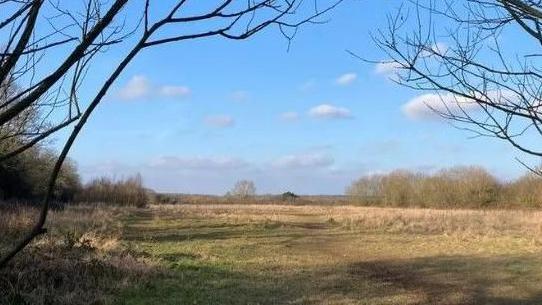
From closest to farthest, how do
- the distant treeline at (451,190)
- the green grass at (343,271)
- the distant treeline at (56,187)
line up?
the green grass at (343,271), the distant treeline at (56,187), the distant treeline at (451,190)

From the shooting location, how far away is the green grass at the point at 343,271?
495 inches

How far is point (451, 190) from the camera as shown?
77.0m

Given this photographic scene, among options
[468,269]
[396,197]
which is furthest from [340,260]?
[396,197]

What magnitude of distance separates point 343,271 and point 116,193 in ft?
228

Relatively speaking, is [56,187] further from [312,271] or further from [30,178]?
[312,271]

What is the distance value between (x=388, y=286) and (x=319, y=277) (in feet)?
6.59

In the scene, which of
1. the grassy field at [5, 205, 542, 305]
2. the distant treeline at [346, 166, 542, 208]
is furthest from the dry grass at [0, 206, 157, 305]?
the distant treeline at [346, 166, 542, 208]

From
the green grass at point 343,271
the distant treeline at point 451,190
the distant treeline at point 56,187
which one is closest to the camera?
the green grass at point 343,271

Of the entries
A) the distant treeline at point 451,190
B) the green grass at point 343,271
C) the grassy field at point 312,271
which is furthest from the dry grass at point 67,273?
the distant treeline at point 451,190

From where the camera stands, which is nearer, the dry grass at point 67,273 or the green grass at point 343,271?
the dry grass at point 67,273

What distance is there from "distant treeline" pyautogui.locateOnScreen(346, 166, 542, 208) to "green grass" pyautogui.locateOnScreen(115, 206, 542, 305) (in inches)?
1736

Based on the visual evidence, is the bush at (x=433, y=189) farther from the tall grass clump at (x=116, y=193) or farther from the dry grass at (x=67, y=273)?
the dry grass at (x=67, y=273)

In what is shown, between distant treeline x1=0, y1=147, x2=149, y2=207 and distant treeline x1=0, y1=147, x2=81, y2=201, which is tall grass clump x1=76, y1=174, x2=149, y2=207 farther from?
distant treeline x1=0, y1=147, x2=81, y2=201

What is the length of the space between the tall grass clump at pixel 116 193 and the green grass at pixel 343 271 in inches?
2015
